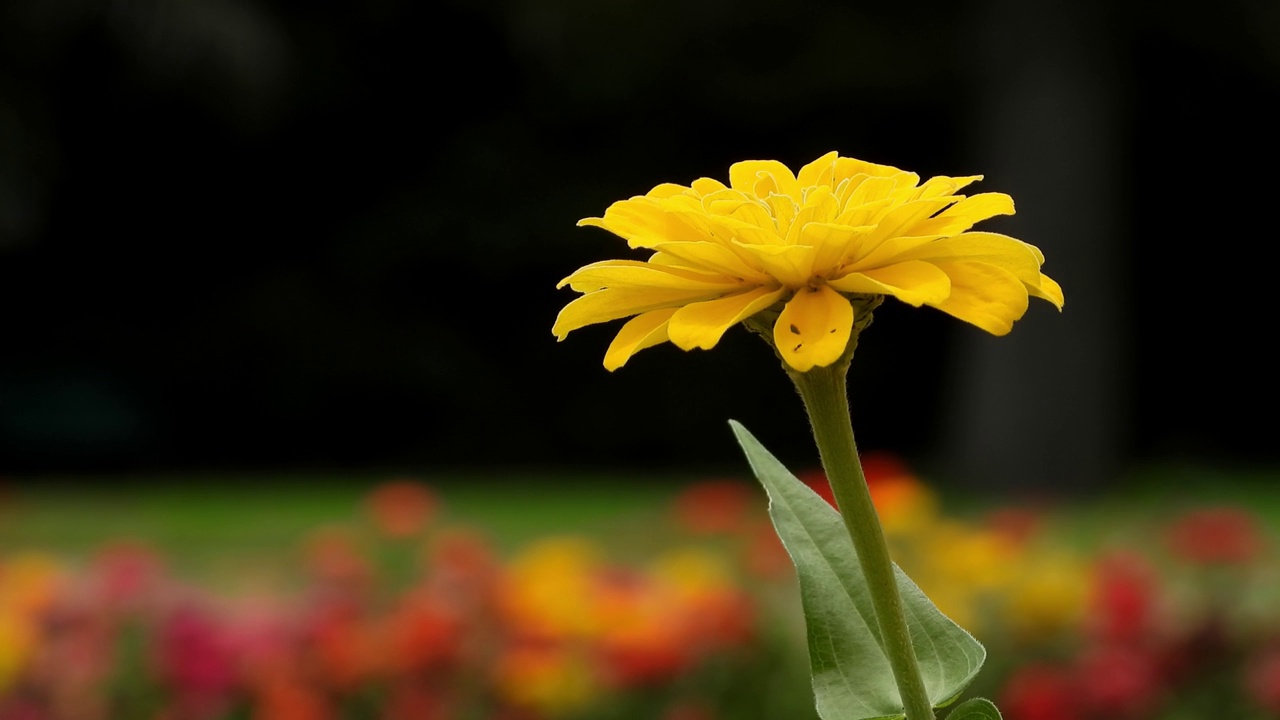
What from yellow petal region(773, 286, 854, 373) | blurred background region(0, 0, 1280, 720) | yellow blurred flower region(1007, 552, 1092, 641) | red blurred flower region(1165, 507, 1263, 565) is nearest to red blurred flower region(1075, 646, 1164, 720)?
yellow blurred flower region(1007, 552, 1092, 641)

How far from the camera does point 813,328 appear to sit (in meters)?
0.48

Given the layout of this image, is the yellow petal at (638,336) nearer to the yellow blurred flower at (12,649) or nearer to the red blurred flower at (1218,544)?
the yellow blurred flower at (12,649)

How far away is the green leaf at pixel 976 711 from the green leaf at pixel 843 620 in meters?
0.01

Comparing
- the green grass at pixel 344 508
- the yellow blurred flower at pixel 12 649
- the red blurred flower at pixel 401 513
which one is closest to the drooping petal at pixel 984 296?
the yellow blurred flower at pixel 12 649

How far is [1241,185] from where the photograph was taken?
29.8 feet

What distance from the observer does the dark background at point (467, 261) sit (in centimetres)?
876

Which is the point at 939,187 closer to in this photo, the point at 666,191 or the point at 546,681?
the point at 666,191

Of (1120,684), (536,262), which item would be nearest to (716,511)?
(1120,684)

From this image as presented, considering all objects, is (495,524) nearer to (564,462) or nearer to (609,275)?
(564,462)

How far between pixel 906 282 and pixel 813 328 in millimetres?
33

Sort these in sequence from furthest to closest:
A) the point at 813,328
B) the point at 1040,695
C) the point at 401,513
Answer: the point at 401,513 < the point at 1040,695 < the point at 813,328

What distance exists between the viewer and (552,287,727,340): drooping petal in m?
0.52

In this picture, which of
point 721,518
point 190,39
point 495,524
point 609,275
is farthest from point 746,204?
point 190,39

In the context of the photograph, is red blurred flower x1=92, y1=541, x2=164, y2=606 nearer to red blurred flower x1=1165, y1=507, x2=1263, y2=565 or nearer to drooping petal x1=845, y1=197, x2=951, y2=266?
red blurred flower x1=1165, y1=507, x2=1263, y2=565
